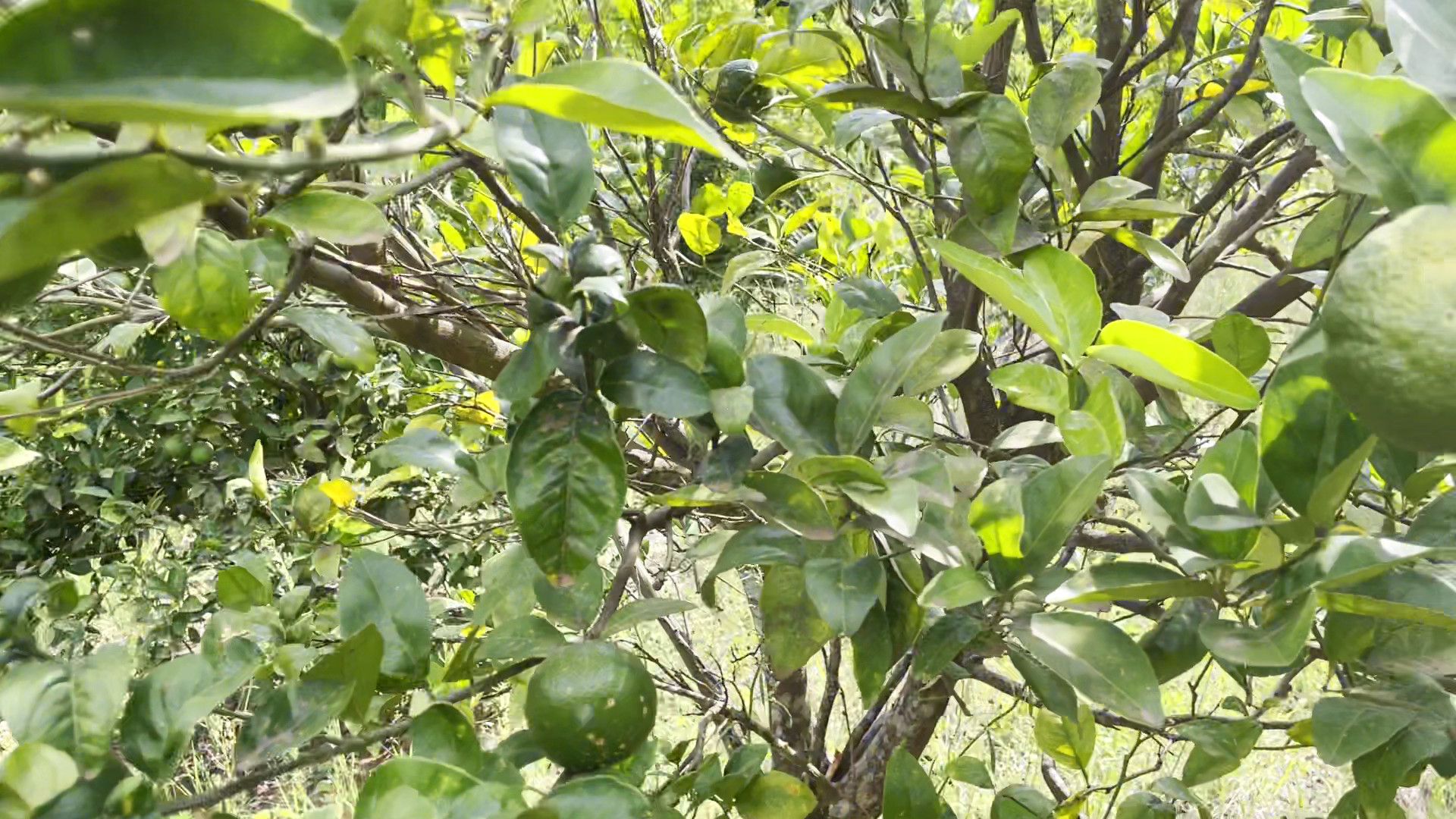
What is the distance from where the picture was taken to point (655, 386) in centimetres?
47

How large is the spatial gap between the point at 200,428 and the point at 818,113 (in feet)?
5.87

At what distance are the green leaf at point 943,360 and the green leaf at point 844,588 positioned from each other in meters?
0.13

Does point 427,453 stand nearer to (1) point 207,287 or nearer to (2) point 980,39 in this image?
(1) point 207,287

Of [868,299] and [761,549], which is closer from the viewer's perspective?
[761,549]

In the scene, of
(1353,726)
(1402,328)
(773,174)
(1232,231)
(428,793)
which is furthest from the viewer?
(773,174)

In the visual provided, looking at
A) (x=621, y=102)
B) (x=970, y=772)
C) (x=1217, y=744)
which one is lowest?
(x=970, y=772)

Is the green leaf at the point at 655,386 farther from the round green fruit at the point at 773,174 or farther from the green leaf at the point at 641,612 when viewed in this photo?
the round green fruit at the point at 773,174

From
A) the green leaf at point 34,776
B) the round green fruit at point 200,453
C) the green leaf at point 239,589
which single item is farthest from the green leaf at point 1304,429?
the round green fruit at point 200,453

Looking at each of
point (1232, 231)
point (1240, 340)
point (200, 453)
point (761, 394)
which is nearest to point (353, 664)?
point (761, 394)

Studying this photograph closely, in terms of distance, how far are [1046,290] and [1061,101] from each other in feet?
0.54

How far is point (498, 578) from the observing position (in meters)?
0.63

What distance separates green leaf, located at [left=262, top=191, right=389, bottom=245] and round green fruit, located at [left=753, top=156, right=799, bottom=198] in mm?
675

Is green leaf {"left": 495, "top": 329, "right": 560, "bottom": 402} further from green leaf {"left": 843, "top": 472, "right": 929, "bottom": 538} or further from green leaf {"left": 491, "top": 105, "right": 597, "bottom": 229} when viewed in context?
green leaf {"left": 843, "top": 472, "right": 929, "bottom": 538}

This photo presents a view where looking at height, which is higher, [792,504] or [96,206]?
[96,206]
